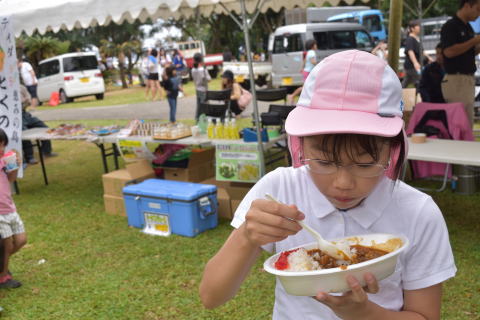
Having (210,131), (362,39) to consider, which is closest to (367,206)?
(210,131)

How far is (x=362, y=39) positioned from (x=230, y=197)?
1210cm

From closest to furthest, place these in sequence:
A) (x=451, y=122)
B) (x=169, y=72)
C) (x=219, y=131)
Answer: (x=451, y=122)
(x=219, y=131)
(x=169, y=72)

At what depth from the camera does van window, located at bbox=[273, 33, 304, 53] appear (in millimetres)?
15344

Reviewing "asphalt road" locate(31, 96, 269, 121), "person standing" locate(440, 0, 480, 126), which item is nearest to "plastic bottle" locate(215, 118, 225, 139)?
"person standing" locate(440, 0, 480, 126)

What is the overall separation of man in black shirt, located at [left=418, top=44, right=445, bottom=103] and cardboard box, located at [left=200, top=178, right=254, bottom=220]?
266 centimetres

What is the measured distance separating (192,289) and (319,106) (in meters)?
2.96

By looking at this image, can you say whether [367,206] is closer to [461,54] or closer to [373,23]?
[461,54]

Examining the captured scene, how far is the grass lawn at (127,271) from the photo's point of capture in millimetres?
3387

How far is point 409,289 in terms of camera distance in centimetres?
116

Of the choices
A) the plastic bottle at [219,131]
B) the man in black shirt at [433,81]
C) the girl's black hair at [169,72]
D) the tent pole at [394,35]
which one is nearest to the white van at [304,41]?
the girl's black hair at [169,72]

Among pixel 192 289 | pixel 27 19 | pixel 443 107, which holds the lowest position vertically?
pixel 192 289

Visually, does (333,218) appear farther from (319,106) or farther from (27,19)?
(27,19)

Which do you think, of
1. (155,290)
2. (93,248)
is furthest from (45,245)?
(155,290)

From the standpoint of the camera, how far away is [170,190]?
4918 mm
